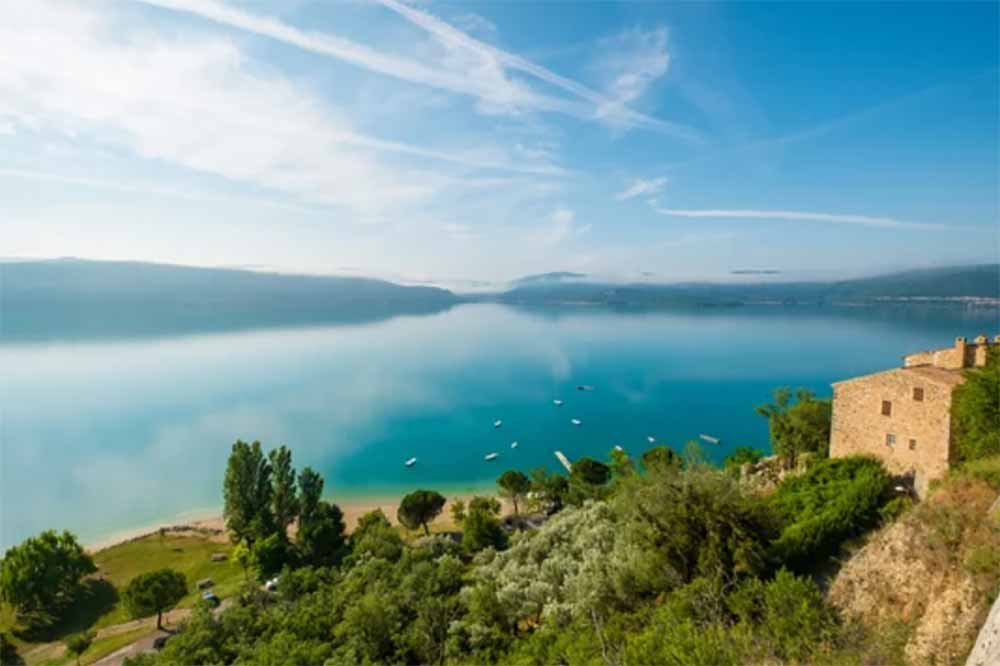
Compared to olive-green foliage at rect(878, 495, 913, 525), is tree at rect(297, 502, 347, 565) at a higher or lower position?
lower

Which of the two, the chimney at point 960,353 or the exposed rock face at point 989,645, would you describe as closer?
the exposed rock face at point 989,645

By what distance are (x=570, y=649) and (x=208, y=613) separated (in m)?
10.7

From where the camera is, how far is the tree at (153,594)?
1566 centimetres

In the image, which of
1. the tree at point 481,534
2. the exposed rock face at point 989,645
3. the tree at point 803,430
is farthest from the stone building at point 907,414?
the tree at point 481,534

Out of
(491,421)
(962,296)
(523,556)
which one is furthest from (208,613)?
(962,296)

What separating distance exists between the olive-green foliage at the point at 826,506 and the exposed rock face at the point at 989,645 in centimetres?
526

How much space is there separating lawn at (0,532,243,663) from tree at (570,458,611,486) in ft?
50.4

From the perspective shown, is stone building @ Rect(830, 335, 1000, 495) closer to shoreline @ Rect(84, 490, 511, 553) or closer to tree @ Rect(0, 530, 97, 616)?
shoreline @ Rect(84, 490, 511, 553)

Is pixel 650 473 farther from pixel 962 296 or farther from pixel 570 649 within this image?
pixel 962 296

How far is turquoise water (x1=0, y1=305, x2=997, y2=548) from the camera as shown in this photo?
109ft

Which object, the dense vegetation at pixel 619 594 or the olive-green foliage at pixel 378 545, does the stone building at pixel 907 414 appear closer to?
the dense vegetation at pixel 619 594

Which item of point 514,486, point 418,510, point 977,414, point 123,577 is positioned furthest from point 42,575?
point 977,414

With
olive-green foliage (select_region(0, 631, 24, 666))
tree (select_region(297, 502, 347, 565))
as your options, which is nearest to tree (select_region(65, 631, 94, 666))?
olive-green foliage (select_region(0, 631, 24, 666))

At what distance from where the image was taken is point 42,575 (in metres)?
17.1
